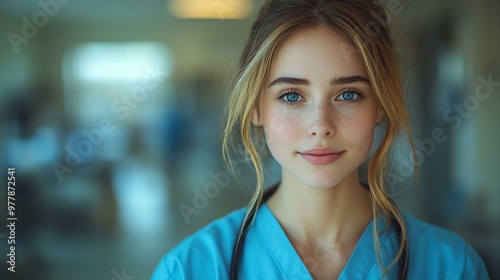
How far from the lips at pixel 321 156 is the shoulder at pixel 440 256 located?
24 centimetres

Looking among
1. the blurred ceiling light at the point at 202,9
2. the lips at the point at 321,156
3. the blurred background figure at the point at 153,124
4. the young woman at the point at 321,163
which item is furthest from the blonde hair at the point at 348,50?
the blurred ceiling light at the point at 202,9

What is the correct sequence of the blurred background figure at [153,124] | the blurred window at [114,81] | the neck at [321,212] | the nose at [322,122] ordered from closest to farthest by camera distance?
the nose at [322,122] < the neck at [321,212] < the blurred background figure at [153,124] < the blurred window at [114,81]

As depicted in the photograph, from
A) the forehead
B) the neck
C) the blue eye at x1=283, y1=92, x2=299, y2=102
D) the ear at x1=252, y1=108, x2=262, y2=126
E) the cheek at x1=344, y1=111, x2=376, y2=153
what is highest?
the forehead

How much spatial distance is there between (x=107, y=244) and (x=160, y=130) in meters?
0.51

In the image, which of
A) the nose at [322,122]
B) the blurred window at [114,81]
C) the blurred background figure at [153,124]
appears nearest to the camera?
the nose at [322,122]

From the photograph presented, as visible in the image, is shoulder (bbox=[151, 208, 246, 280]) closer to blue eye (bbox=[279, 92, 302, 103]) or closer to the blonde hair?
the blonde hair

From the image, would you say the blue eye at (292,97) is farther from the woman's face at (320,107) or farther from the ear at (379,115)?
the ear at (379,115)

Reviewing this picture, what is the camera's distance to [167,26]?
2.42 metres

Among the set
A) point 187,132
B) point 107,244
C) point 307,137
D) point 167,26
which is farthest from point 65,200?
point 307,137

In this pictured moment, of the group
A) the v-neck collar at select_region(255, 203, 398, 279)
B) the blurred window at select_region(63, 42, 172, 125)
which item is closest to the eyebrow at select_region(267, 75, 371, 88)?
the v-neck collar at select_region(255, 203, 398, 279)

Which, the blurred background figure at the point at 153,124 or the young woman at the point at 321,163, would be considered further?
the blurred background figure at the point at 153,124

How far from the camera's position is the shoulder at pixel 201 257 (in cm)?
100

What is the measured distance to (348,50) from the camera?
959 millimetres

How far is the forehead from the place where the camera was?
3.10 ft
